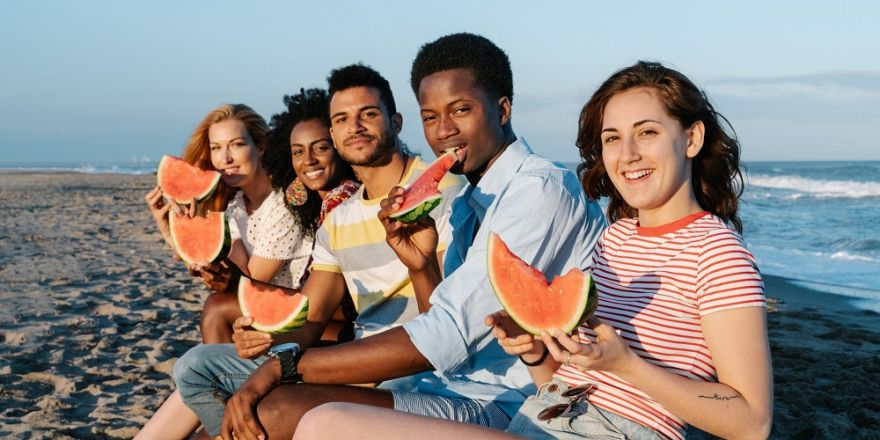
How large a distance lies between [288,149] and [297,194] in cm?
42

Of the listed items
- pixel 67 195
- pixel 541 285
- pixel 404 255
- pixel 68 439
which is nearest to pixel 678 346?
pixel 541 285

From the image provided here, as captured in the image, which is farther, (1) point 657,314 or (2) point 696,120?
(2) point 696,120

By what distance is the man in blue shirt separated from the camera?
8.64ft

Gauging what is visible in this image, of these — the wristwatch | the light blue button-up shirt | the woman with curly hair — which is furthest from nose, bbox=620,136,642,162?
the woman with curly hair

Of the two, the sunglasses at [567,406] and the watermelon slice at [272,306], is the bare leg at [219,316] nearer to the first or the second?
the watermelon slice at [272,306]

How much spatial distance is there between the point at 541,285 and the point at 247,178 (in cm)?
315

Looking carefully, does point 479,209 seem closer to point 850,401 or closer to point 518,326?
point 518,326

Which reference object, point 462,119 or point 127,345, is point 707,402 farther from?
point 127,345

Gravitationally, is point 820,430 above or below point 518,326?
below

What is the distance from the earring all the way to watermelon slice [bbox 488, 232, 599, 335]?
247cm

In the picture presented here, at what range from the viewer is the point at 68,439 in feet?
15.3

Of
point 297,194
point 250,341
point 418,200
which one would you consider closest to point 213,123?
point 297,194

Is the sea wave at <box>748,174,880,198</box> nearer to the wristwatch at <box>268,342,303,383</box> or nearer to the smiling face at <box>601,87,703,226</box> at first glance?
the smiling face at <box>601,87,703,226</box>

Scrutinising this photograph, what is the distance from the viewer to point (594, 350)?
2.02 metres
